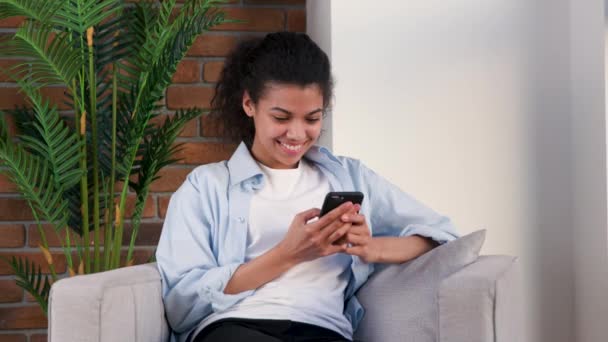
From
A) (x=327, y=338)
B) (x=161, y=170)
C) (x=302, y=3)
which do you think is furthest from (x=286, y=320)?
(x=302, y=3)

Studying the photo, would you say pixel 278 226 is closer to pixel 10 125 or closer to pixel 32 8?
pixel 32 8

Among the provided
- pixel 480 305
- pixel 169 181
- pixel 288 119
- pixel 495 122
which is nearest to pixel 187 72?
pixel 169 181

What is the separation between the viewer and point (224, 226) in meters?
1.85

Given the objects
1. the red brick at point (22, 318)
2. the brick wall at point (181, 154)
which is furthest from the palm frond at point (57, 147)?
the red brick at point (22, 318)

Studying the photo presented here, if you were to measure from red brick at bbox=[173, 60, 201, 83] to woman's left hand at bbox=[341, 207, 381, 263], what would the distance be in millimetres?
1522

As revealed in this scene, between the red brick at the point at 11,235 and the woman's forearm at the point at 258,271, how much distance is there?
1.66 m

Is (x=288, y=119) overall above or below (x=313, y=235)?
above

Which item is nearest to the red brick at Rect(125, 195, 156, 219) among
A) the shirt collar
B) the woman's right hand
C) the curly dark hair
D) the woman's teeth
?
the curly dark hair

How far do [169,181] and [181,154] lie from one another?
11 centimetres

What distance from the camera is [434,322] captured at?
5.72ft

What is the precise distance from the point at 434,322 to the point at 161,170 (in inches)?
66.3

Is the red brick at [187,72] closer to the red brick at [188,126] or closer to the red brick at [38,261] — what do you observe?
the red brick at [188,126]

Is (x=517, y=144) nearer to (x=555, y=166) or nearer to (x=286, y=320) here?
(x=555, y=166)

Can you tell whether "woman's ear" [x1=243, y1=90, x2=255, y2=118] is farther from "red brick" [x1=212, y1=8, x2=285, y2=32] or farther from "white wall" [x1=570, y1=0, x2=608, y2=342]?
"red brick" [x1=212, y1=8, x2=285, y2=32]
